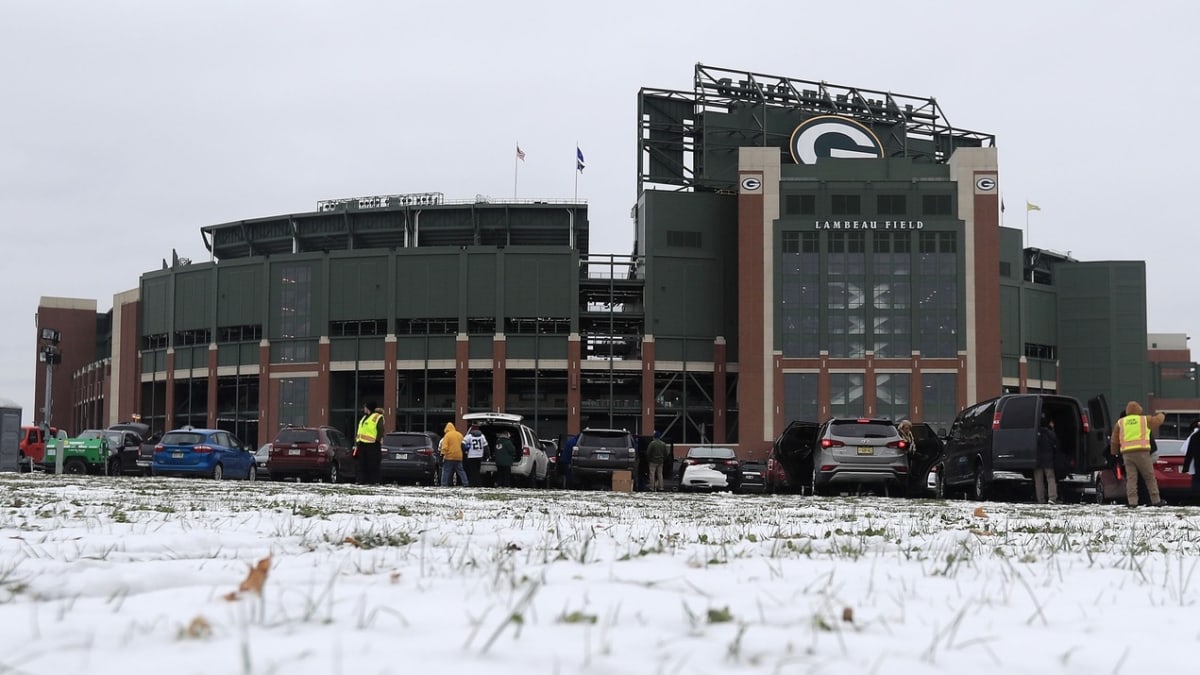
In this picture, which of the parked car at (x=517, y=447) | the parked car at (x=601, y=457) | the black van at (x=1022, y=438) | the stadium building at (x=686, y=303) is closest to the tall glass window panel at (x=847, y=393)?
the stadium building at (x=686, y=303)

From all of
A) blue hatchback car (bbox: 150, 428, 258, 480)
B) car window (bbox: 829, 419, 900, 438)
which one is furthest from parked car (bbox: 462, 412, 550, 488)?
car window (bbox: 829, 419, 900, 438)

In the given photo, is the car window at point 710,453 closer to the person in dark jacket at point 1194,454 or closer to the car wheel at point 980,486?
the car wheel at point 980,486

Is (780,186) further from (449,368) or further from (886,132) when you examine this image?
(449,368)

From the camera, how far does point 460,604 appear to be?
3.94 metres

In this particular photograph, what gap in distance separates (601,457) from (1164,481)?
46.4ft

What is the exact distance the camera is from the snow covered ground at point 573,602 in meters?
3.10

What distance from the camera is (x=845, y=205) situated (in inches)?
2913

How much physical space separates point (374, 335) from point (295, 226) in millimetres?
13747

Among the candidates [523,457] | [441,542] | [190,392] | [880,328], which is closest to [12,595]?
[441,542]

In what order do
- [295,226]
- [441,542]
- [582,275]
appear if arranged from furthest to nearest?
[295,226] < [582,275] < [441,542]

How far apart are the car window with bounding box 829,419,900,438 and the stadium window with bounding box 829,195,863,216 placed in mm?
51800

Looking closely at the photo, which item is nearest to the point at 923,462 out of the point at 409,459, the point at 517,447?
the point at 517,447

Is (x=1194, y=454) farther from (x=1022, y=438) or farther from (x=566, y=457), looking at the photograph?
(x=566, y=457)

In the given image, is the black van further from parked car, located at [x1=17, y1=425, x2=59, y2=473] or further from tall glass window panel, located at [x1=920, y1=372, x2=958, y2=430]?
tall glass window panel, located at [x1=920, y1=372, x2=958, y2=430]
